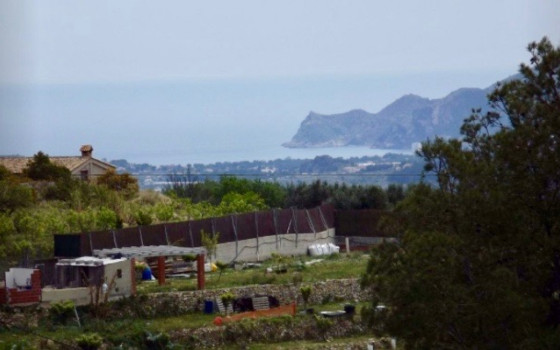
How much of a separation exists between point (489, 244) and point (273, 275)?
14.5 meters

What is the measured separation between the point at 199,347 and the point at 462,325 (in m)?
10.3

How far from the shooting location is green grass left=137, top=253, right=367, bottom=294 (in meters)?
33.6

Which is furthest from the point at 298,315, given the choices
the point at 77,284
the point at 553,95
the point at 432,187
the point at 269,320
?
the point at 553,95

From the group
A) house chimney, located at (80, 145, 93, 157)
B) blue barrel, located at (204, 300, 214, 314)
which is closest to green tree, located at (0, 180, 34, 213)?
blue barrel, located at (204, 300, 214, 314)

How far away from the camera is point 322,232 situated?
45.5 meters

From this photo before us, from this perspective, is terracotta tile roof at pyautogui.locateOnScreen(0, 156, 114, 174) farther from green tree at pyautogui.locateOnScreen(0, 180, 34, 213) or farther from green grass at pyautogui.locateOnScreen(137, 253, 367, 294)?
green grass at pyautogui.locateOnScreen(137, 253, 367, 294)

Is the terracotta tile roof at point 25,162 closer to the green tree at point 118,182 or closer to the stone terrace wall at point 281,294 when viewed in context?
the green tree at point 118,182

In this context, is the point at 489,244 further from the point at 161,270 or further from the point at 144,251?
the point at 144,251

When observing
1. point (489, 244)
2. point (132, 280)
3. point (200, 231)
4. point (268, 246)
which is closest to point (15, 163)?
point (268, 246)

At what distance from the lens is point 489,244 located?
21.6 meters

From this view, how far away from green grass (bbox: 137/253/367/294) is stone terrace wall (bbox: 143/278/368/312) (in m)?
0.56

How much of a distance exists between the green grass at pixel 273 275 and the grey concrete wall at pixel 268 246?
1.14 meters

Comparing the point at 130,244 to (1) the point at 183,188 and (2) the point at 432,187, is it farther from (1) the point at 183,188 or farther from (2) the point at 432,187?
(1) the point at 183,188

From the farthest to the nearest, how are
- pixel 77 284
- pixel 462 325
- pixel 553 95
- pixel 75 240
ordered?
pixel 75 240
pixel 77 284
pixel 553 95
pixel 462 325
